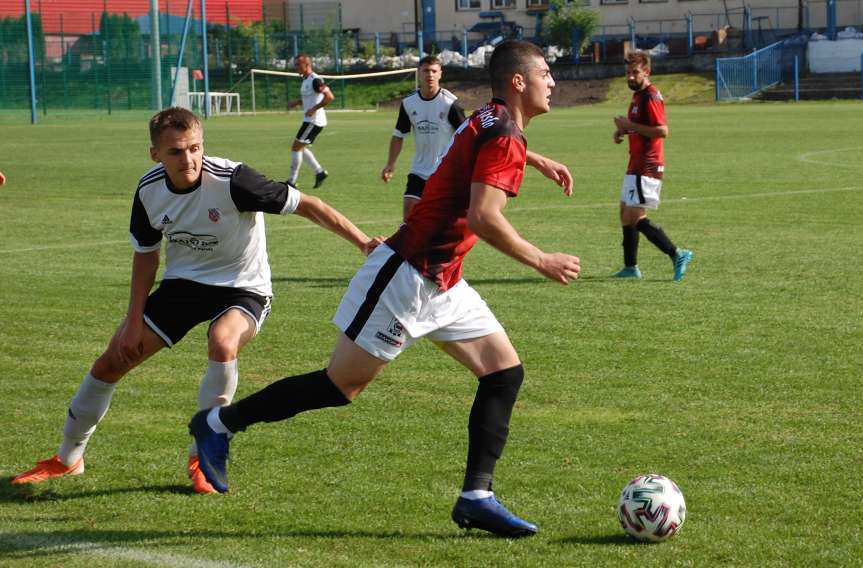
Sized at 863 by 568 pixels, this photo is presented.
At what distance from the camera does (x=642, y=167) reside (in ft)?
38.2

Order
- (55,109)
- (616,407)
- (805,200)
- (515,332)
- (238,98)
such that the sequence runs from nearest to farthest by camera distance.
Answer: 1. (616,407)
2. (515,332)
3. (805,200)
4. (55,109)
5. (238,98)

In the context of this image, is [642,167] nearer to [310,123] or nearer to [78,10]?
[310,123]

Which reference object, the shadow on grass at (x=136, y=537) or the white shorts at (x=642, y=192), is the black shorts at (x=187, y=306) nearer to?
the shadow on grass at (x=136, y=537)

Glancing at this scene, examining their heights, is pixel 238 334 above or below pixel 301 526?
above

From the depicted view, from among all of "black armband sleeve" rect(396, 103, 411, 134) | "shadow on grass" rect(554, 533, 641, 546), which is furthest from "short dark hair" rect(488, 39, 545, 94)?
"black armband sleeve" rect(396, 103, 411, 134)

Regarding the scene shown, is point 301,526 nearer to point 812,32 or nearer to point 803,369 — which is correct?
point 803,369

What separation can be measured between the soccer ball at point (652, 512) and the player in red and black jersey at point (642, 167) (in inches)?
260

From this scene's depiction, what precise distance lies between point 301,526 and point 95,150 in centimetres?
2659

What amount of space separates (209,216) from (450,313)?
1.28 m

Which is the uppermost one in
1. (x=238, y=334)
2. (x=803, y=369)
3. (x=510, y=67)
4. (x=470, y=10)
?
(x=470, y=10)

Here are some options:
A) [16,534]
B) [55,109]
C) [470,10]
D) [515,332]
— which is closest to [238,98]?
[55,109]

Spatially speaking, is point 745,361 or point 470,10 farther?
point 470,10

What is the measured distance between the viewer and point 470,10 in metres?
71.0

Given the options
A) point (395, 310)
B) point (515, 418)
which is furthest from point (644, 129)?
point (395, 310)
